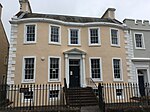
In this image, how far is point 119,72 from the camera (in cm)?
1861

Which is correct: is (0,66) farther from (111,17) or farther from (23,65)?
(111,17)

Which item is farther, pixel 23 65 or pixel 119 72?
pixel 119 72

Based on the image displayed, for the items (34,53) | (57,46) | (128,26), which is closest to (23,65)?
(34,53)

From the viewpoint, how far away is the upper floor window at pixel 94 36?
62.2 feet

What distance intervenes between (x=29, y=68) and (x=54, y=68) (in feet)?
7.76

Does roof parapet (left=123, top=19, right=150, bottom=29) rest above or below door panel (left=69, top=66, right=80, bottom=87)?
above

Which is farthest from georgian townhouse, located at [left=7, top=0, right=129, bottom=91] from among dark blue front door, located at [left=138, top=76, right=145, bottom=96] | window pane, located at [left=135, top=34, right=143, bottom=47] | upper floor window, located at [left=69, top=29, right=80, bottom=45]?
dark blue front door, located at [left=138, top=76, right=145, bottom=96]

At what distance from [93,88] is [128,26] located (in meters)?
8.32

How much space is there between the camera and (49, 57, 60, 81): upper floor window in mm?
17158

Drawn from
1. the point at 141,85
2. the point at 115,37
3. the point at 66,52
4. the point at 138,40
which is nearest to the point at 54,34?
the point at 66,52

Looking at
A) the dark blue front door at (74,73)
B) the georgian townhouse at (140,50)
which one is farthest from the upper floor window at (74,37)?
the georgian townhouse at (140,50)

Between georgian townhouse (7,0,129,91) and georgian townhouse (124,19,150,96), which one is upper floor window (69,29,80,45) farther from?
georgian townhouse (124,19,150,96)

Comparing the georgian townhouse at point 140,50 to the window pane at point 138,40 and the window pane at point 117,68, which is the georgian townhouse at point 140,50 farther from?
the window pane at point 117,68

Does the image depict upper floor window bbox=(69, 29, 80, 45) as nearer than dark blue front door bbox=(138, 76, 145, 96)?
Yes
